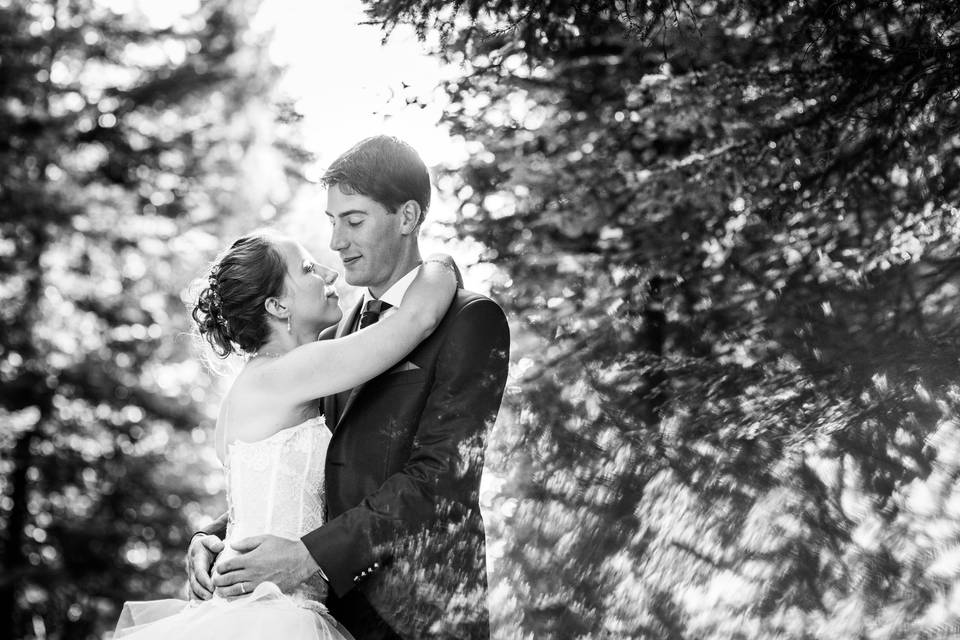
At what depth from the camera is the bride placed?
2656 mm

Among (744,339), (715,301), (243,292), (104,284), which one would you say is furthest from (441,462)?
(104,284)

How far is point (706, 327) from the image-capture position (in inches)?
154

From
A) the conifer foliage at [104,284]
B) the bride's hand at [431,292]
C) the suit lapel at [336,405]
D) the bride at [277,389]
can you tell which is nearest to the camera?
the bride at [277,389]

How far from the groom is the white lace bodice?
93 millimetres

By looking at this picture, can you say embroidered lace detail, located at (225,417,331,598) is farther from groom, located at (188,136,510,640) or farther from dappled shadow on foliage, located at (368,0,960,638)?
dappled shadow on foliage, located at (368,0,960,638)

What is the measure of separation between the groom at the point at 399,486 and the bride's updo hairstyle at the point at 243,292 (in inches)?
9.5

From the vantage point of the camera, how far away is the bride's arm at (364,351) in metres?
2.75

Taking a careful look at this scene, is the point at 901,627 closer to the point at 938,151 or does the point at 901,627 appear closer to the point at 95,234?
the point at 938,151

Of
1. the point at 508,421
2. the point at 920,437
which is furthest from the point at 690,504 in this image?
the point at 508,421

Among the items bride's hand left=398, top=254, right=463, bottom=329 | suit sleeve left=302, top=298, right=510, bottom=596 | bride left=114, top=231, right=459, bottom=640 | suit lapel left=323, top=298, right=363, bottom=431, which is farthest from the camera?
suit lapel left=323, top=298, right=363, bottom=431

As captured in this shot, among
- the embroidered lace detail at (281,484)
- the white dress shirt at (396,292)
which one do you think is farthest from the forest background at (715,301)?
the white dress shirt at (396,292)

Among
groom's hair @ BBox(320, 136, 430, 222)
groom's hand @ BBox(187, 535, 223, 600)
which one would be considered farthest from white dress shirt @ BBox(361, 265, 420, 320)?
groom's hand @ BBox(187, 535, 223, 600)

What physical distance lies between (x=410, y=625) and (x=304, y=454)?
0.60 meters

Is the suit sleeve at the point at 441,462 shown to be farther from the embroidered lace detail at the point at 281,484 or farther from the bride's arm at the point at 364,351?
the embroidered lace detail at the point at 281,484
